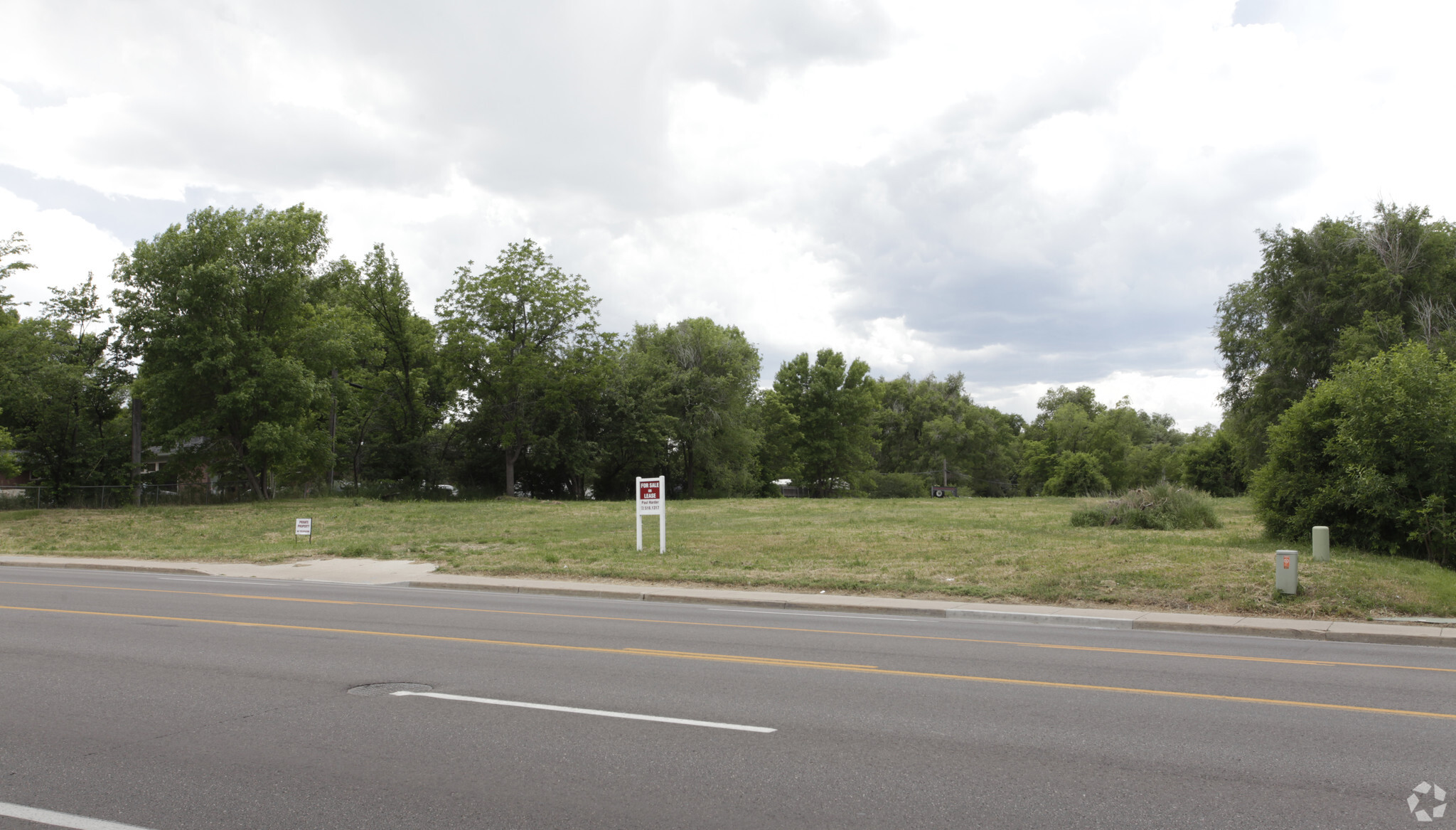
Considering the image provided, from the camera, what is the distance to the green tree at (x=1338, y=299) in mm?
35844

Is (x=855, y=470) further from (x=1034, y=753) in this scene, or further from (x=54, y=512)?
(x=1034, y=753)

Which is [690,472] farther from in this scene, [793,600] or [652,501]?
[793,600]

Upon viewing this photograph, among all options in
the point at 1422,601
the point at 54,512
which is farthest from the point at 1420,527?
the point at 54,512

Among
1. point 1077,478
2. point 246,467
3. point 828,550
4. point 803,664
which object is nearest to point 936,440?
point 1077,478

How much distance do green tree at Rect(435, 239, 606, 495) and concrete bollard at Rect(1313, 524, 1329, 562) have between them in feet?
133

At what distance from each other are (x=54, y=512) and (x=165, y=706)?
38.6 meters

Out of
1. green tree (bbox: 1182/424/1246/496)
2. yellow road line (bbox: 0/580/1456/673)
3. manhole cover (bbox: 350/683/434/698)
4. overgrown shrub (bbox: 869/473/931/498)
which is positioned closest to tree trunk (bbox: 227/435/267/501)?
yellow road line (bbox: 0/580/1456/673)

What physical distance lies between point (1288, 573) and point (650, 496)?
1259cm

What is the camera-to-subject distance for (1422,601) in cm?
1291

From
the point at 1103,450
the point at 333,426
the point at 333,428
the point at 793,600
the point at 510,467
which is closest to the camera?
the point at 793,600

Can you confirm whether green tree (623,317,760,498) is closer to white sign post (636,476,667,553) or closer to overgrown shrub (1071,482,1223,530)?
overgrown shrub (1071,482,1223,530)

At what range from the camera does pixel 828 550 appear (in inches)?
831

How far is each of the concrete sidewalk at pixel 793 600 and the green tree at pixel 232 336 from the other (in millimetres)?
19110

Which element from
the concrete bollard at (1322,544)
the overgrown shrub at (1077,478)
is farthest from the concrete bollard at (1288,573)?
the overgrown shrub at (1077,478)
